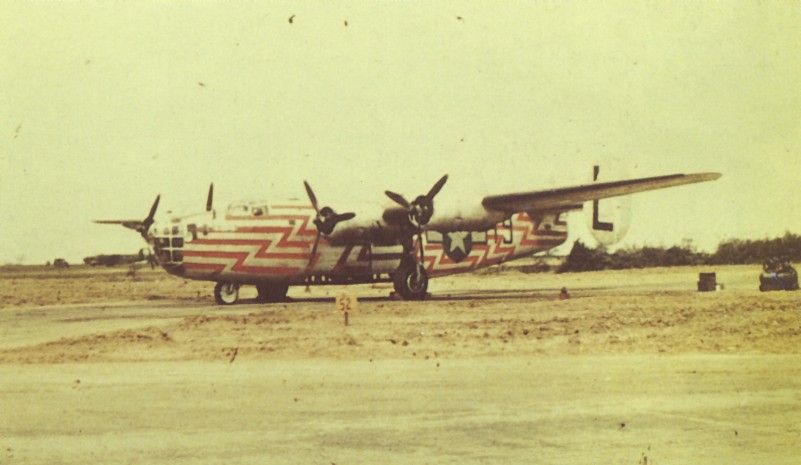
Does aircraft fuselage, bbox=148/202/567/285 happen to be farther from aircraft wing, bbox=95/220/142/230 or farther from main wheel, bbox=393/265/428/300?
aircraft wing, bbox=95/220/142/230

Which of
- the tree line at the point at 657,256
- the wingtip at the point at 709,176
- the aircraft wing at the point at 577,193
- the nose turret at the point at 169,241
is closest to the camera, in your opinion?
the wingtip at the point at 709,176

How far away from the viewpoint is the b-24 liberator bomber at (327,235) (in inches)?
1090

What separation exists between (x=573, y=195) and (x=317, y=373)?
686 inches

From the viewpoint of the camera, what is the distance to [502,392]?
11.2 meters

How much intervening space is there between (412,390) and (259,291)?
2026cm

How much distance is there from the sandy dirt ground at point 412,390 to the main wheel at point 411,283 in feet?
28.1

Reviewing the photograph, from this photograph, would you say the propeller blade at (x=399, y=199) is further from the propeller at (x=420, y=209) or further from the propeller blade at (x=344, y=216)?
the propeller blade at (x=344, y=216)

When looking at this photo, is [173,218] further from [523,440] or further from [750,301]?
[523,440]

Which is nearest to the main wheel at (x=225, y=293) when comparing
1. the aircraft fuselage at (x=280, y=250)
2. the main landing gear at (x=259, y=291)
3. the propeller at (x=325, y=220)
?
the main landing gear at (x=259, y=291)

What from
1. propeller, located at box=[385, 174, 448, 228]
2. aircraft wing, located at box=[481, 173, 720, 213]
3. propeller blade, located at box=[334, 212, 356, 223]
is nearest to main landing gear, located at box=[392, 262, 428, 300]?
propeller, located at box=[385, 174, 448, 228]

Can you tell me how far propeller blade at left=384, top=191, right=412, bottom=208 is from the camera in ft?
95.9

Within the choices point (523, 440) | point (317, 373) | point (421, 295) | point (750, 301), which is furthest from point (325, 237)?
point (523, 440)

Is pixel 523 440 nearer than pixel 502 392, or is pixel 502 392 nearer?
pixel 523 440

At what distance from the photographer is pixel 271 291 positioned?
31062 mm
